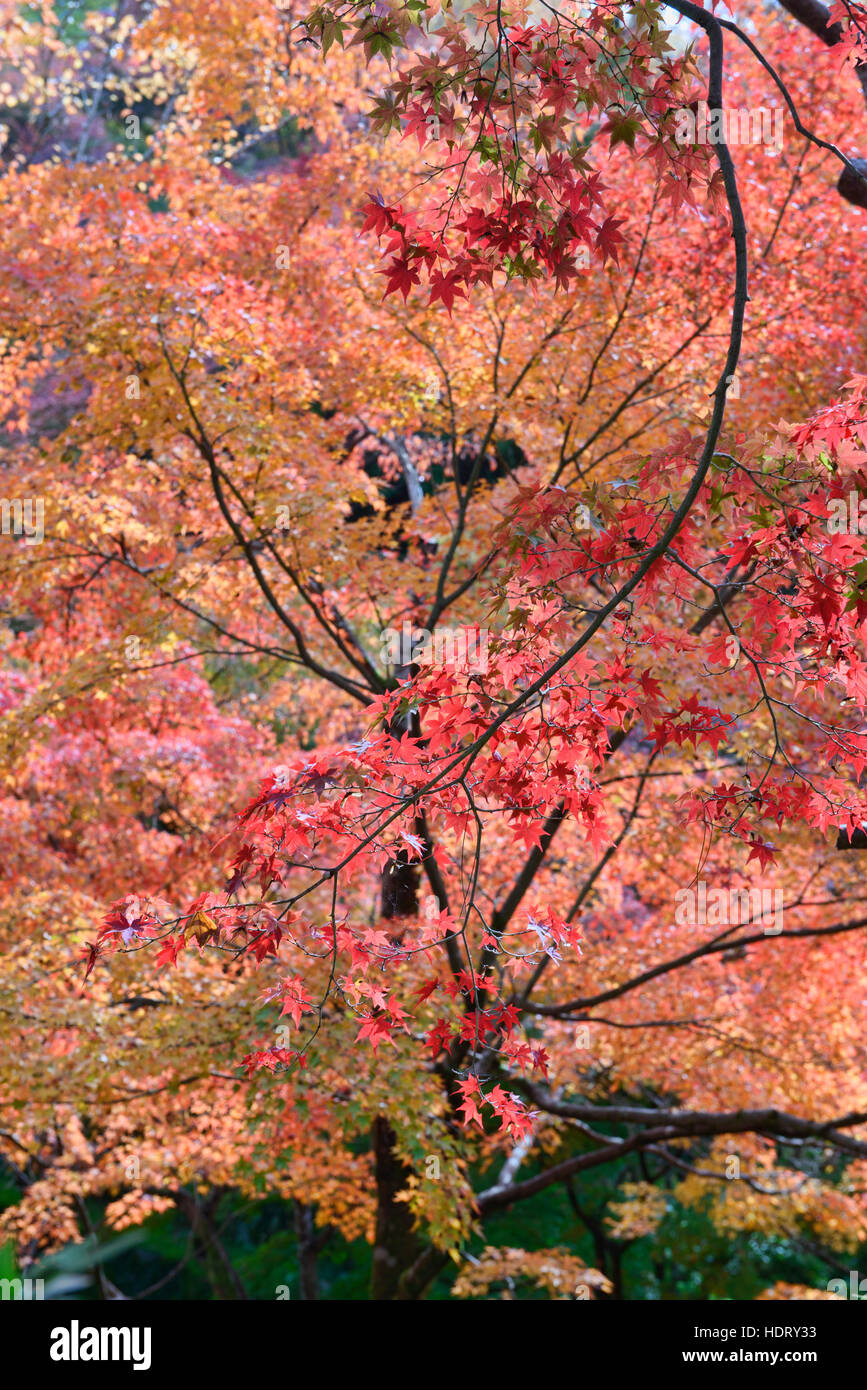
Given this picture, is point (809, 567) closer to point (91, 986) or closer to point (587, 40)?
point (587, 40)

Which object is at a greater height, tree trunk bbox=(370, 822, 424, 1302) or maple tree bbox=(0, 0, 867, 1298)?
maple tree bbox=(0, 0, 867, 1298)

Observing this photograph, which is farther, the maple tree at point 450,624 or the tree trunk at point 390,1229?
the tree trunk at point 390,1229

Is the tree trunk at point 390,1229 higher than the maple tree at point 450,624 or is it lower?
lower

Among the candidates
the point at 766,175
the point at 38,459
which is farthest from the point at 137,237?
the point at 766,175

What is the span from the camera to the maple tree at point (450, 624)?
2621 mm

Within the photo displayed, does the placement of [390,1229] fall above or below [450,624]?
below

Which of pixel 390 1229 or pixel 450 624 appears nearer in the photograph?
pixel 450 624

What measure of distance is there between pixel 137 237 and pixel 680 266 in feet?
10.6

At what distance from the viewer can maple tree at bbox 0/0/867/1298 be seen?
2.62 metres

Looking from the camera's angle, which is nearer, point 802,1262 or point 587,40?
point 587,40

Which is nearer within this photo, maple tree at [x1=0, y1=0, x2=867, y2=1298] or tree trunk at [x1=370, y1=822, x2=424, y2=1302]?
maple tree at [x1=0, y1=0, x2=867, y2=1298]

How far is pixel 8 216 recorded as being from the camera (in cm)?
652

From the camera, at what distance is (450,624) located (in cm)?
707
